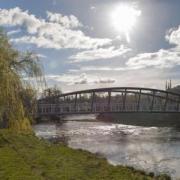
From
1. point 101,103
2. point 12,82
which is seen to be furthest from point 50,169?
point 101,103

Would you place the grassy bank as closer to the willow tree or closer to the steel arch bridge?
the willow tree

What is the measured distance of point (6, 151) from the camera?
18641 millimetres

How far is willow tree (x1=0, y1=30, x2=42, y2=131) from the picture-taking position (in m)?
21.8

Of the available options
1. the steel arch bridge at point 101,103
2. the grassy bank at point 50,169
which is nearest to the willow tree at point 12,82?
the grassy bank at point 50,169

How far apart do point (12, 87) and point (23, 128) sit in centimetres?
263

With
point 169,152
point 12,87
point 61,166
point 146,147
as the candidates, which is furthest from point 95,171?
point 146,147

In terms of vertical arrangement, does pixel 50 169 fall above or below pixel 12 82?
below

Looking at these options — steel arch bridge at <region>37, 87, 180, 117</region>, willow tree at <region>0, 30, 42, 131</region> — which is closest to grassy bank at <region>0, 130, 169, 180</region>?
willow tree at <region>0, 30, 42, 131</region>

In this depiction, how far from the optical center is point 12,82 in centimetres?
2236

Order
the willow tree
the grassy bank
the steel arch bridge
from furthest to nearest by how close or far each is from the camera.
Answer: the steel arch bridge < the willow tree < the grassy bank

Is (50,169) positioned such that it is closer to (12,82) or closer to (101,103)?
(12,82)

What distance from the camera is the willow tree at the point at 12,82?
21828 millimetres

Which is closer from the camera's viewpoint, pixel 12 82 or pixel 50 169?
pixel 50 169

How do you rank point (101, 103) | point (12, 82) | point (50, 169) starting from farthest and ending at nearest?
point (101, 103), point (12, 82), point (50, 169)
